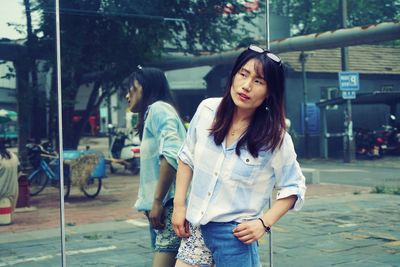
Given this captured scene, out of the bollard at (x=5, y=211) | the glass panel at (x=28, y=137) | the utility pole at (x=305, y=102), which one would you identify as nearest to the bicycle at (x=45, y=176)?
the glass panel at (x=28, y=137)

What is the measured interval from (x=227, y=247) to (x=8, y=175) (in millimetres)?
5233

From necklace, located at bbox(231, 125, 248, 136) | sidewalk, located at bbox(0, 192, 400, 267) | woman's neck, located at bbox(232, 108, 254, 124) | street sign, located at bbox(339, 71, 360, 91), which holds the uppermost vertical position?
street sign, located at bbox(339, 71, 360, 91)

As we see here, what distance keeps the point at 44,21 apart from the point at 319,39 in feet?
13.1

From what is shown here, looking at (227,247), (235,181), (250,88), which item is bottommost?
(227,247)

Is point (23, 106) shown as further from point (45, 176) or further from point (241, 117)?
point (241, 117)

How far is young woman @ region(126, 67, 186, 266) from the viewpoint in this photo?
2545 mm

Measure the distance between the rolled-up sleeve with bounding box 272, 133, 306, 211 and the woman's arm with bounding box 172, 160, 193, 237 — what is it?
34 cm

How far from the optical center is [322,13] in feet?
35.2

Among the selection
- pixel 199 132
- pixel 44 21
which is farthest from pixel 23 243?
pixel 199 132

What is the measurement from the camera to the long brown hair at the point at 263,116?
2014 millimetres

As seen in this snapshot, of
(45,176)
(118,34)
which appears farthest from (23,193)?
(118,34)

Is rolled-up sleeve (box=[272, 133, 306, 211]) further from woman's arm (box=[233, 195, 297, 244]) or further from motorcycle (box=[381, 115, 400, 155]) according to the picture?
motorcycle (box=[381, 115, 400, 155])

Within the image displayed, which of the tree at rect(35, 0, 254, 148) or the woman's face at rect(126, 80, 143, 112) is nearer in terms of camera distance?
the woman's face at rect(126, 80, 143, 112)

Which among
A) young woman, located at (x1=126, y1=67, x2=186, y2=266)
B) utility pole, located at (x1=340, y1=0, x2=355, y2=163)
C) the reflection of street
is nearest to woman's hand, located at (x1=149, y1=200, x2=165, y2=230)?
young woman, located at (x1=126, y1=67, x2=186, y2=266)
